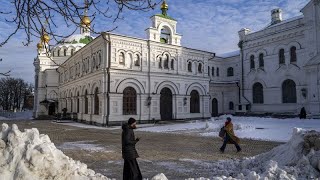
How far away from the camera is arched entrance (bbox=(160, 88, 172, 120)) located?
2855 cm

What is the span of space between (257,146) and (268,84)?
2331cm

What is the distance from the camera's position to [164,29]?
3184cm

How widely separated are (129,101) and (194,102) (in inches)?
346

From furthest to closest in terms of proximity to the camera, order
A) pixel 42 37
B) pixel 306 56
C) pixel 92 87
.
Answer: pixel 306 56
pixel 92 87
pixel 42 37

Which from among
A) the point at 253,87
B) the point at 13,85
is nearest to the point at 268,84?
the point at 253,87

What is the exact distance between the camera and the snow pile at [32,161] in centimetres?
536

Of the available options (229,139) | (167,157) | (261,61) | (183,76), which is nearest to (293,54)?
(261,61)

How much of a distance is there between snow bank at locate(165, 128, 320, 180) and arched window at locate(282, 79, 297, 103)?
2559cm

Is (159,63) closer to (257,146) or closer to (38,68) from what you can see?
(257,146)

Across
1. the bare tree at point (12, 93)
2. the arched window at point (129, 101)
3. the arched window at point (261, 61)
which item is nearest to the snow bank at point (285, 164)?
the arched window at point (129, 101)

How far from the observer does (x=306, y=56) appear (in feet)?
98.0

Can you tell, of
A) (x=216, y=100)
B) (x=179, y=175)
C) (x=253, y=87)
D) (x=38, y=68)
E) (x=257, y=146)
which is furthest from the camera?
(x=38, y=68)

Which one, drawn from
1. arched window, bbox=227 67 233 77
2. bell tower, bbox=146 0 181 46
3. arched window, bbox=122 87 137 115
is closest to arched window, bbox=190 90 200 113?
bell tower, bbox=146 0 181 46

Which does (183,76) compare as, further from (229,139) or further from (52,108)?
(52,108)
